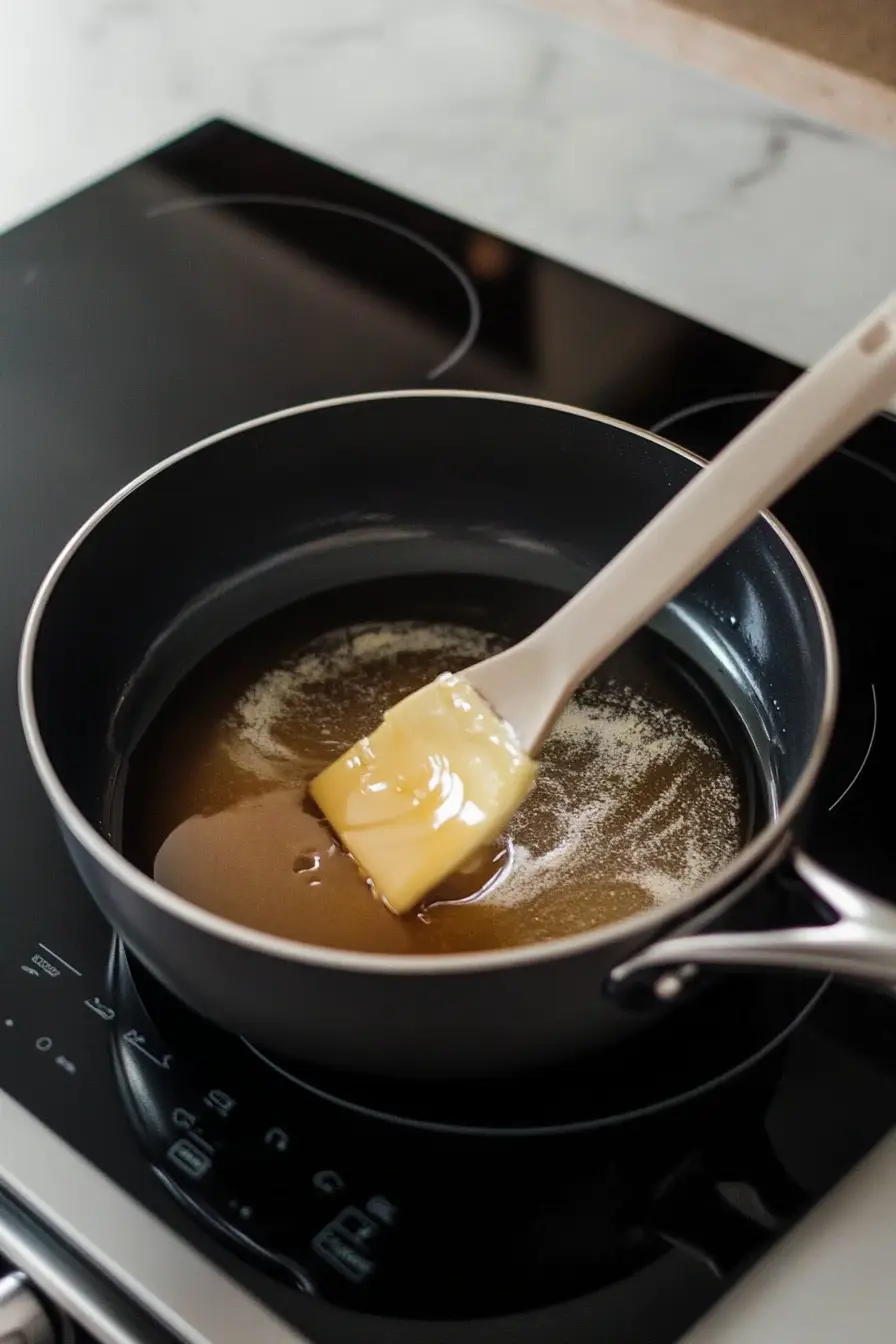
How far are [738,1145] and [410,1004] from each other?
0.45ft

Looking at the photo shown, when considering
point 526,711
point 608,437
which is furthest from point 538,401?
point 526,711

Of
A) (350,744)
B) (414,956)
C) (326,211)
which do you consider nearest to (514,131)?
(326,211)

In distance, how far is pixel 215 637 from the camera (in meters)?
0.60

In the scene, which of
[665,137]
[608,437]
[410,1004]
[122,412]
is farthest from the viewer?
[665,137]

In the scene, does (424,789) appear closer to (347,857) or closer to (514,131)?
(347,857)

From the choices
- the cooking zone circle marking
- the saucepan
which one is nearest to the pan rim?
the saucepan

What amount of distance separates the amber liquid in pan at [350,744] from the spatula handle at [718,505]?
47 millimetres

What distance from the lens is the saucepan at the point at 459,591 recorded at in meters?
0.36

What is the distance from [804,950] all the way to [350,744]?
24cm

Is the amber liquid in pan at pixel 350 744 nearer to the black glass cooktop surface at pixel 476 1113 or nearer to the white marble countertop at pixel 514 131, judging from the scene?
the black glass cooktop surface at pixel 476 1113

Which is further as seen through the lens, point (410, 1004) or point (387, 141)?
point (387, 141)

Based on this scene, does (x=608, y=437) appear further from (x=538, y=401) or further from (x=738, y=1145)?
(x=738, y=1145)

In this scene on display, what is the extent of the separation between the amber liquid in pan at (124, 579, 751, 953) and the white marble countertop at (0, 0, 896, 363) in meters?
0.28

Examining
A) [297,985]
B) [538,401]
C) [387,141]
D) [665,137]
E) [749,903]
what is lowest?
[297,985]
